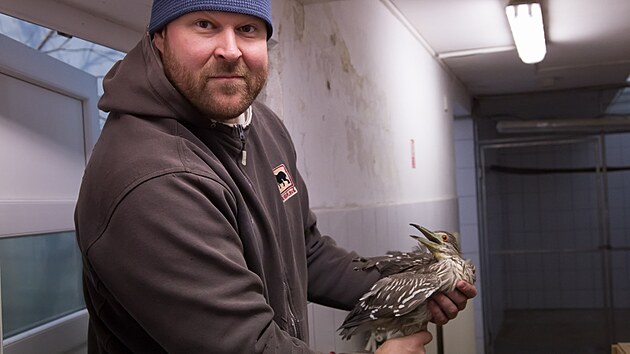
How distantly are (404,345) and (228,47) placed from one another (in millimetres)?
654

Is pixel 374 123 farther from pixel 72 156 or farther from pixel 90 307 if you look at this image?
pixel 90 307

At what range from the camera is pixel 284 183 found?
4.85 ft

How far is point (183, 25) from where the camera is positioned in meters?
1.20

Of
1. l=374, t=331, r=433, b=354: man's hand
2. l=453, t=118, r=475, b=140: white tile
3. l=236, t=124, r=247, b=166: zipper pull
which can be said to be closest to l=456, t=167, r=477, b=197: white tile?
l=453, t=118, r=475, b=140: white tile

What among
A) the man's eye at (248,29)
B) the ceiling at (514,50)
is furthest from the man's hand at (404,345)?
the ceiling at (514,50)

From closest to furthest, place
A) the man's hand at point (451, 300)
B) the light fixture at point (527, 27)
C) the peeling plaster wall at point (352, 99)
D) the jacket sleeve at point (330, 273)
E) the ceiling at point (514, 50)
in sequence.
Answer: the man's hand at point (451, 300) < the jacket sleeve at point (330, 273) < the peeling plaster wall at point (352, 99) < the light fixture at point (527, 27) < the ceiling at point (514, 50)

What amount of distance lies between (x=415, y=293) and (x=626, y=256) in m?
6.46

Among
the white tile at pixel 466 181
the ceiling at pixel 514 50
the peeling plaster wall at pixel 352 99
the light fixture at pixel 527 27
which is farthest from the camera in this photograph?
the white tile at pixel 466 181

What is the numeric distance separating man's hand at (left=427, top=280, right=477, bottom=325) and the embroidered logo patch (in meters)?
0.39

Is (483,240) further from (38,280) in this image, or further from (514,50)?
(38,280)

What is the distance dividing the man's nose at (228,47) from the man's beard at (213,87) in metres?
0.02

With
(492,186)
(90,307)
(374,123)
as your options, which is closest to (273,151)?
(90,307)

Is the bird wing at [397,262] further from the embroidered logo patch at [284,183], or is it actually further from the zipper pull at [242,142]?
the zipper pull at [242,142]

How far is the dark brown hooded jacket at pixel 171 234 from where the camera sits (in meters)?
1.02
